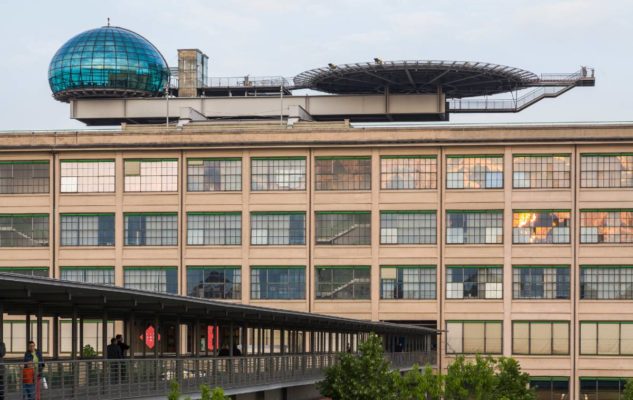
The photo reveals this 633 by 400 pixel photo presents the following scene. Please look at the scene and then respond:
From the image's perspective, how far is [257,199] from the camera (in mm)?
91375

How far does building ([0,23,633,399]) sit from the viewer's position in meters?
88.6

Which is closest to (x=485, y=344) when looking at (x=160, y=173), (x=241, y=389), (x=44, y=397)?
(x=160, y=173)

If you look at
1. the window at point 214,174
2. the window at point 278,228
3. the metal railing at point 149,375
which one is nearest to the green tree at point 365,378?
the metal railing at point 149,375

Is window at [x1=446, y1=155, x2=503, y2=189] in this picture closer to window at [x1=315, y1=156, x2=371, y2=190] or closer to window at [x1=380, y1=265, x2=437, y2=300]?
window at [x1=315, y1=156, x2=371, y2=190]

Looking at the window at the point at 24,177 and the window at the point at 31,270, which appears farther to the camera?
the window at the point at 24,177

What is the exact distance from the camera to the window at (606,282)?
88250 mm

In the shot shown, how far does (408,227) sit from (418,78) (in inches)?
741

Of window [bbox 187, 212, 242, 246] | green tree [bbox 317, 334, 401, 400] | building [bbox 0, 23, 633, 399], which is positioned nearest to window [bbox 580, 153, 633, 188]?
building [bbox 0, 23, 633, 399]

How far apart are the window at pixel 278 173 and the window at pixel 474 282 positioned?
12.7 metres

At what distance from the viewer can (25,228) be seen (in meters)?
91.9

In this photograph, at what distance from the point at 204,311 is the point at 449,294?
46052 mm

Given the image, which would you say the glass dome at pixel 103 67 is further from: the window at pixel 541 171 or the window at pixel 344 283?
the window at pixel 541 171

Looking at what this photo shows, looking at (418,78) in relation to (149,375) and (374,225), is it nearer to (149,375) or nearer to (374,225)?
(374,225)

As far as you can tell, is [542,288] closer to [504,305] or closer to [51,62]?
[504,305]
